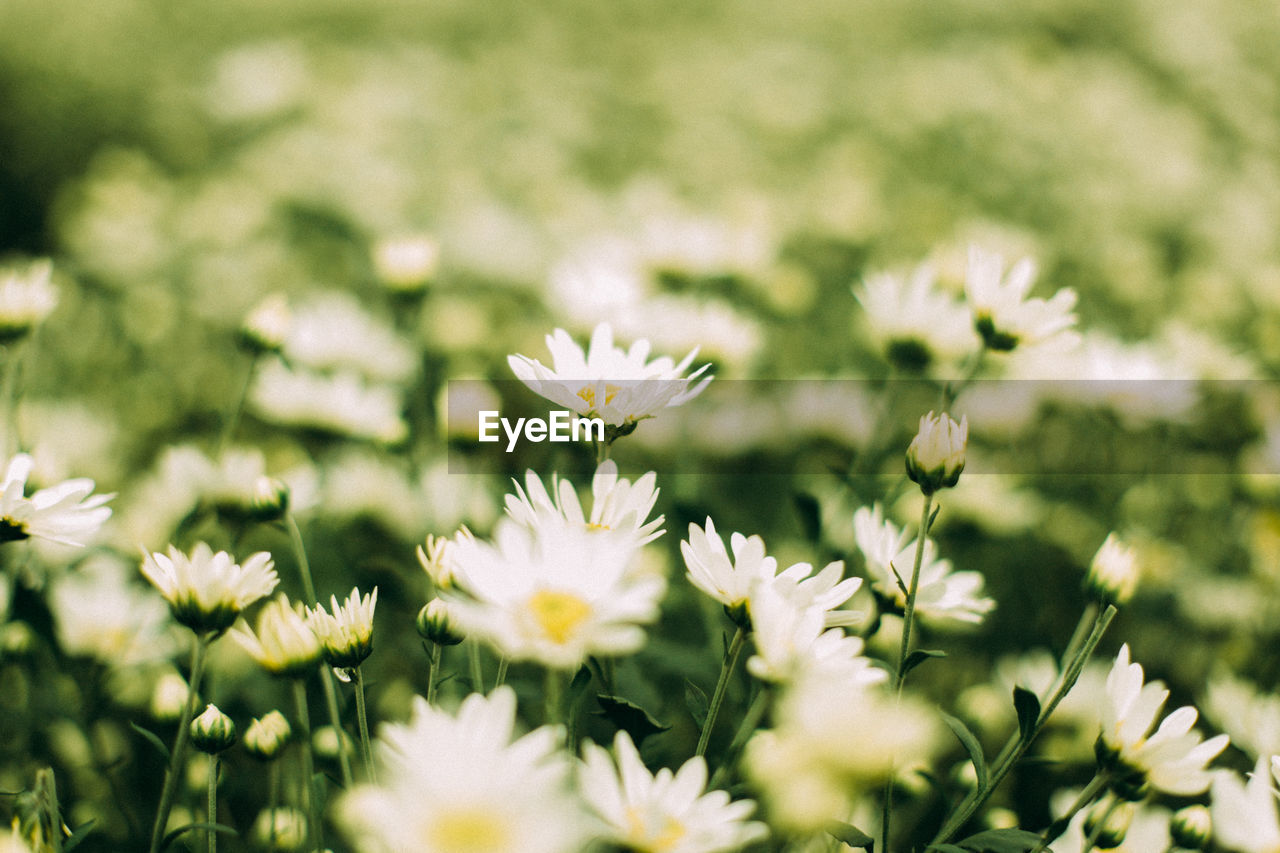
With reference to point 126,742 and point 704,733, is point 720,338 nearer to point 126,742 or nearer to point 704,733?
point 704,733

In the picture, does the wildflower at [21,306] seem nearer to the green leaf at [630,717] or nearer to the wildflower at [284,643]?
the wildflower at [284,643]

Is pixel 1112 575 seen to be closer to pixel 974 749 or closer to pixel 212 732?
pixel 974 749

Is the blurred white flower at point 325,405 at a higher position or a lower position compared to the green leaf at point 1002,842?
higher

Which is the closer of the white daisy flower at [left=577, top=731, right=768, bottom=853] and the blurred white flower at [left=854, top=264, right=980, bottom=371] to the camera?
the white daisy flower at [left=577, top=731, right=768, bottom=853]

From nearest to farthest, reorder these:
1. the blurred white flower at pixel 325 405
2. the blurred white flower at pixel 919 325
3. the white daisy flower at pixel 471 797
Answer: the white daisy flower at pixel 471 797
the blurred white flower at pixel 919 325
the blurred white flower at pixel 325 405

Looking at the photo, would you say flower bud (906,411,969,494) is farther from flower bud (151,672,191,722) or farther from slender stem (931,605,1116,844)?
flower bud (151,672,191,722)

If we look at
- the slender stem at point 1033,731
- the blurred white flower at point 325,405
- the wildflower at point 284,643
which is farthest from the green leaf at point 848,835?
the blurred white flower at point 325,405

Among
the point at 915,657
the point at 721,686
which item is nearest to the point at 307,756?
the point at 721,686

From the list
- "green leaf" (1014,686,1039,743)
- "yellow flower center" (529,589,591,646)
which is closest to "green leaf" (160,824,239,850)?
"yellow flower center" (529,589,591,646)

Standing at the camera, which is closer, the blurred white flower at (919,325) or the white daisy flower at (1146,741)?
the white daisy flower at (1146,741)
